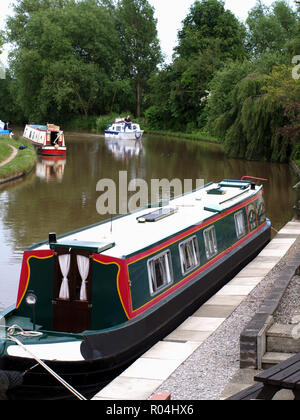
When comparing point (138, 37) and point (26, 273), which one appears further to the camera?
point (138, 37)

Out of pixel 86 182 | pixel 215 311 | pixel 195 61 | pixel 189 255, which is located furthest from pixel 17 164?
pixel 195 61

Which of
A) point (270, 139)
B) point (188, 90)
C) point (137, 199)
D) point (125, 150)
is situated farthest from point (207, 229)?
point (188, 90)

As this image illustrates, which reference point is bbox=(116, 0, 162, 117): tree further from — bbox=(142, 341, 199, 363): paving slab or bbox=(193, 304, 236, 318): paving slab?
bbox=(142, 341, 199, 363): paving slab

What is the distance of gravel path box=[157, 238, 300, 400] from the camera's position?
23.7 ft

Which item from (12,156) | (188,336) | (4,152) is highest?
(4,152)

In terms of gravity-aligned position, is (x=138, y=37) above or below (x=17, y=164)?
above

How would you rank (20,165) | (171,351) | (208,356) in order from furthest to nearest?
(20,165), (171,351), (208,356)

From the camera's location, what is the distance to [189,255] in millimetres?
11305

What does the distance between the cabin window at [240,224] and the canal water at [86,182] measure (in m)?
5.02

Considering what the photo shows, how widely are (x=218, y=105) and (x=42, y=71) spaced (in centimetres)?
3115

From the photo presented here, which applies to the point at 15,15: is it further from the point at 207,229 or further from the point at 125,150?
the point at 207,229

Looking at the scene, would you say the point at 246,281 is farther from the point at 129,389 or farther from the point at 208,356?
the point at 129,389

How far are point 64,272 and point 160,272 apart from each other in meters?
1.81

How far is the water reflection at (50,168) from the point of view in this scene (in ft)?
101
